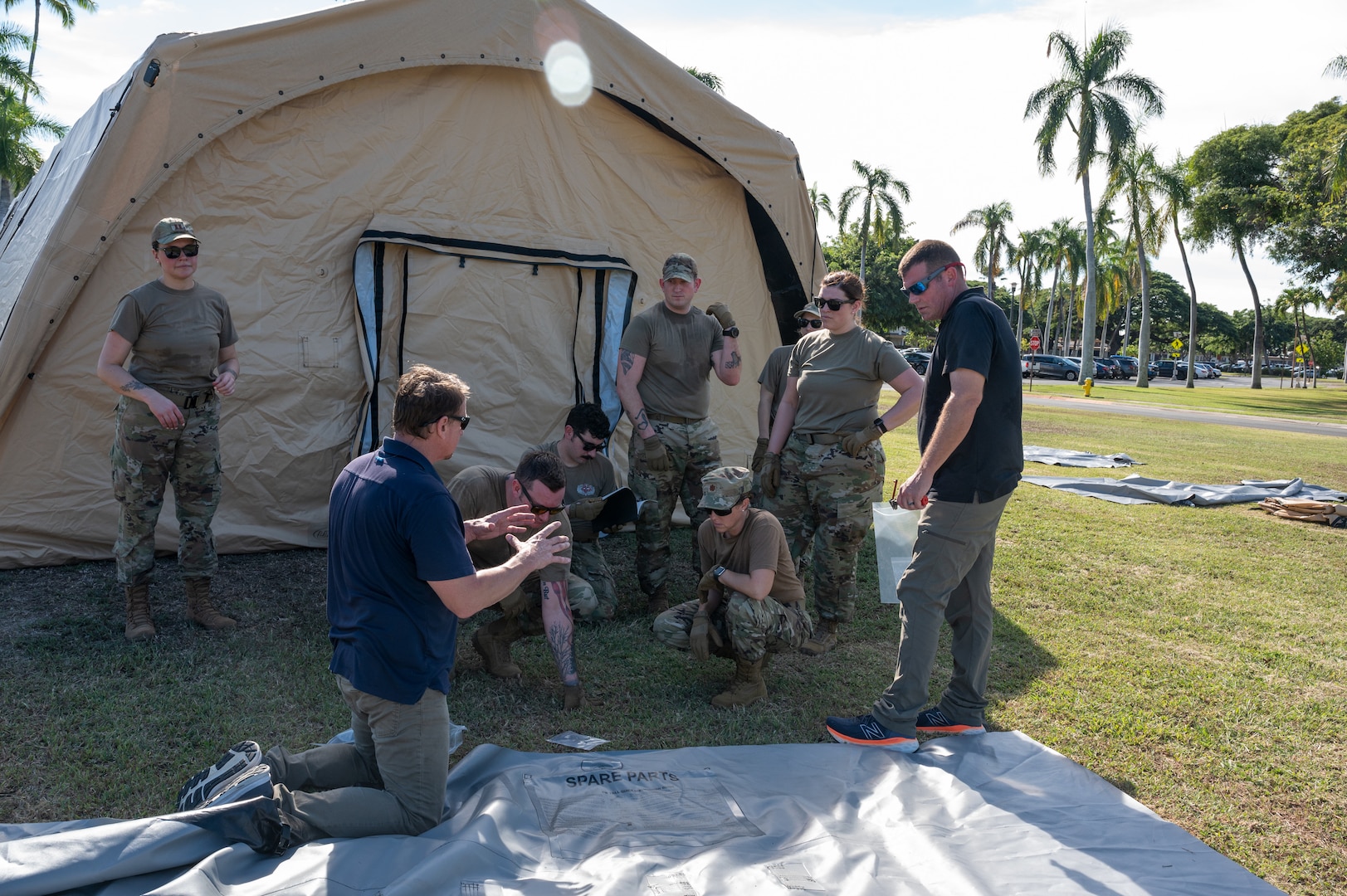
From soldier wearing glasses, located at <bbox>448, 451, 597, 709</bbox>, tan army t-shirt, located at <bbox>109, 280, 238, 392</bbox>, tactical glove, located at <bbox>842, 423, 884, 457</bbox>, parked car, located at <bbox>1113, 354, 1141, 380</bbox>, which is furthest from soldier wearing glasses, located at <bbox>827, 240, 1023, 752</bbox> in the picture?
parked car, located at <bbox>1113, 354, 1141, 380</bbox>

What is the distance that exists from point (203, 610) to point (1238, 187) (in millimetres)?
35501

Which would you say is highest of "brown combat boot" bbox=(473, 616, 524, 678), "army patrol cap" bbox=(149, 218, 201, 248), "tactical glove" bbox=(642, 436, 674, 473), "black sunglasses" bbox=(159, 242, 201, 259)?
"army patrol cap" bbox=(149, 218, 201, 248)

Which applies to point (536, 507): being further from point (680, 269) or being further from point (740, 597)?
point (680, 269)

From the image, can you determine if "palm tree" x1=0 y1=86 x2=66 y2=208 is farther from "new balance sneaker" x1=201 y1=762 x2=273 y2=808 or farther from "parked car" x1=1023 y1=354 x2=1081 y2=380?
"parked car" x1=1023 y1=354 x2=1081 y2=380

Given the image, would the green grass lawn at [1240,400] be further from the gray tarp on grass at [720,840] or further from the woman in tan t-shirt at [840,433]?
the gray tarp on grass at [720,840]

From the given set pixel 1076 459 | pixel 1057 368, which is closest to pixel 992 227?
pixel 1057 368

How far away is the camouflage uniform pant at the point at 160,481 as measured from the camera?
4.06 m

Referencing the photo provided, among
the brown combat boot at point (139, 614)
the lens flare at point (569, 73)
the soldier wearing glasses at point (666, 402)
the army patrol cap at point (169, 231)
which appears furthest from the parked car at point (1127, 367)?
the brown combat boot at point (139, 614)

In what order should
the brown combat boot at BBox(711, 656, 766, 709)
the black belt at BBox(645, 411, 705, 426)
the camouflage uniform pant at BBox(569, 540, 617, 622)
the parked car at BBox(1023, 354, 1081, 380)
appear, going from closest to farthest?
the brown combat boot at BBox(711, 656, 766, 709) → the camouflage uniform pant at BBox(569, 540, 617, 622) → the black belt at BBox(645, 411, 705, 426) → the parked car at BBox(1023, 354, 1081, 380)

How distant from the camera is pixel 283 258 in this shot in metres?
5.16

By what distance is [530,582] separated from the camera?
396 cm

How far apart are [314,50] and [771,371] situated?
10.2 ft

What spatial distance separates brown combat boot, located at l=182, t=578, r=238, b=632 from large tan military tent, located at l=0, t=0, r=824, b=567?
995mm

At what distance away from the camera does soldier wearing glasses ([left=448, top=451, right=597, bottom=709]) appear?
11.7 feet
